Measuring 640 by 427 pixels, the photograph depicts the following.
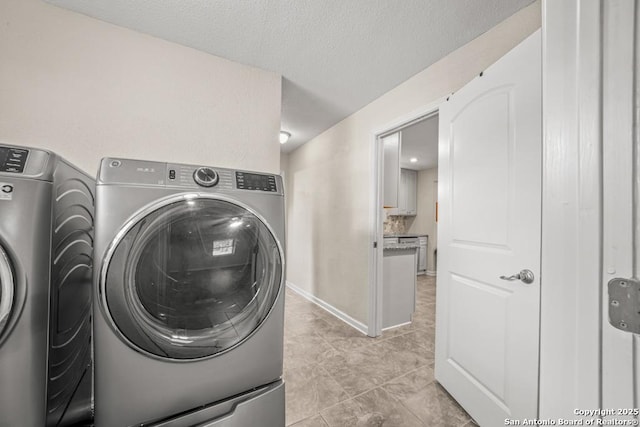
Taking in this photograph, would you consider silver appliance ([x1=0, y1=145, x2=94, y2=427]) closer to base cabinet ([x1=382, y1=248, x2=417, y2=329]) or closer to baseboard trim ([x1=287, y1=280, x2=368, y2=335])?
baseboard trim ([x1=287, y1=280, x2=368, y2=335])

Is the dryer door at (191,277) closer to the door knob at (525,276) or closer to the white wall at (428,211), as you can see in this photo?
the door knob at (525,276)

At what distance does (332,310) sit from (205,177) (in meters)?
2.50

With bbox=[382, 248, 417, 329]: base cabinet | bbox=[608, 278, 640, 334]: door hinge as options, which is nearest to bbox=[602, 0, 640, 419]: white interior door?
bbox=[608, 278, 640, 334]: door hinge

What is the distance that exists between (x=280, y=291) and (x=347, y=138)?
2.22 metres

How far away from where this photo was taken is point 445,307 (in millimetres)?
1589

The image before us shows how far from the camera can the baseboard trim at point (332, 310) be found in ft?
8.15

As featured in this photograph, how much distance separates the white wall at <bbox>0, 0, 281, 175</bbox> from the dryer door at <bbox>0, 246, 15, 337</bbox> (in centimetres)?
109

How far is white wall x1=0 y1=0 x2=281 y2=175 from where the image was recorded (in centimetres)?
134

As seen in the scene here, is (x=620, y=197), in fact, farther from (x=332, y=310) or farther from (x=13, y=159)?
(x=332, y=310)

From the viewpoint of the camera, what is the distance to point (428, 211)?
5367mm

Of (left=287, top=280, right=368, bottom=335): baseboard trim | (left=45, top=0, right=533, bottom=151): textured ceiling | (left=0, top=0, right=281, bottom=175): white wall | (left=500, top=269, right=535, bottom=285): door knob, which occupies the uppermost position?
(left=45, top=0, right=533, bottom=151): textured ceiling

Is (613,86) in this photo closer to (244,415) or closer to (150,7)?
(244,415)

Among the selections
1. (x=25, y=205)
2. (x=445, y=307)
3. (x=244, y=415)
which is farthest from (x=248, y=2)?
(x=445, y=307)

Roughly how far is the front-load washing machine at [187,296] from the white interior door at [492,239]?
1110mm
